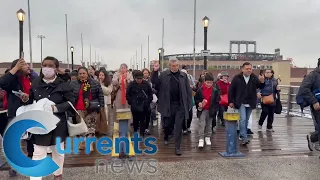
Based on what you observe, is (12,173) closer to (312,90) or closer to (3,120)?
(3,120)

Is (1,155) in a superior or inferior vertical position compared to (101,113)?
inferior

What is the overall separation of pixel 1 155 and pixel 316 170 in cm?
546

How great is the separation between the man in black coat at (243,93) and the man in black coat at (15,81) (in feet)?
13.2

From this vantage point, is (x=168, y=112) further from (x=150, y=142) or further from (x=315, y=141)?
(x=315, y=141)

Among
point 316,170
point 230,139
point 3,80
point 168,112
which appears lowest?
point 316,170

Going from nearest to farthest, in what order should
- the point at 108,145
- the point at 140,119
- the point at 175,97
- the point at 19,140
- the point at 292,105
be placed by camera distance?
the point at 19,140 < the point at 175,97 < the point at 108,145 < the point at 140,119 < the point at 292,105

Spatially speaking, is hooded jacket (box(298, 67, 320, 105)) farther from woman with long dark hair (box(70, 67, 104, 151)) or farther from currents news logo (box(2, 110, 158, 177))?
currents news logo (box(2, 110, 158, 177))

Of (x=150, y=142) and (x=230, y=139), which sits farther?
(x=150, y=142)

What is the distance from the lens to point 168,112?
17.8 feet

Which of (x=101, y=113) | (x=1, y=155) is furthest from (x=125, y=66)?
(x=1, y=155)

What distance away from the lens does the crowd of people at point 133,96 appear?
3.51 m

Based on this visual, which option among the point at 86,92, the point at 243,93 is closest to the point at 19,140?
the point at 86,92

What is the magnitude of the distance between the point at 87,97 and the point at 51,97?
7.17 feet

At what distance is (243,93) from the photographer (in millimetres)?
6051
